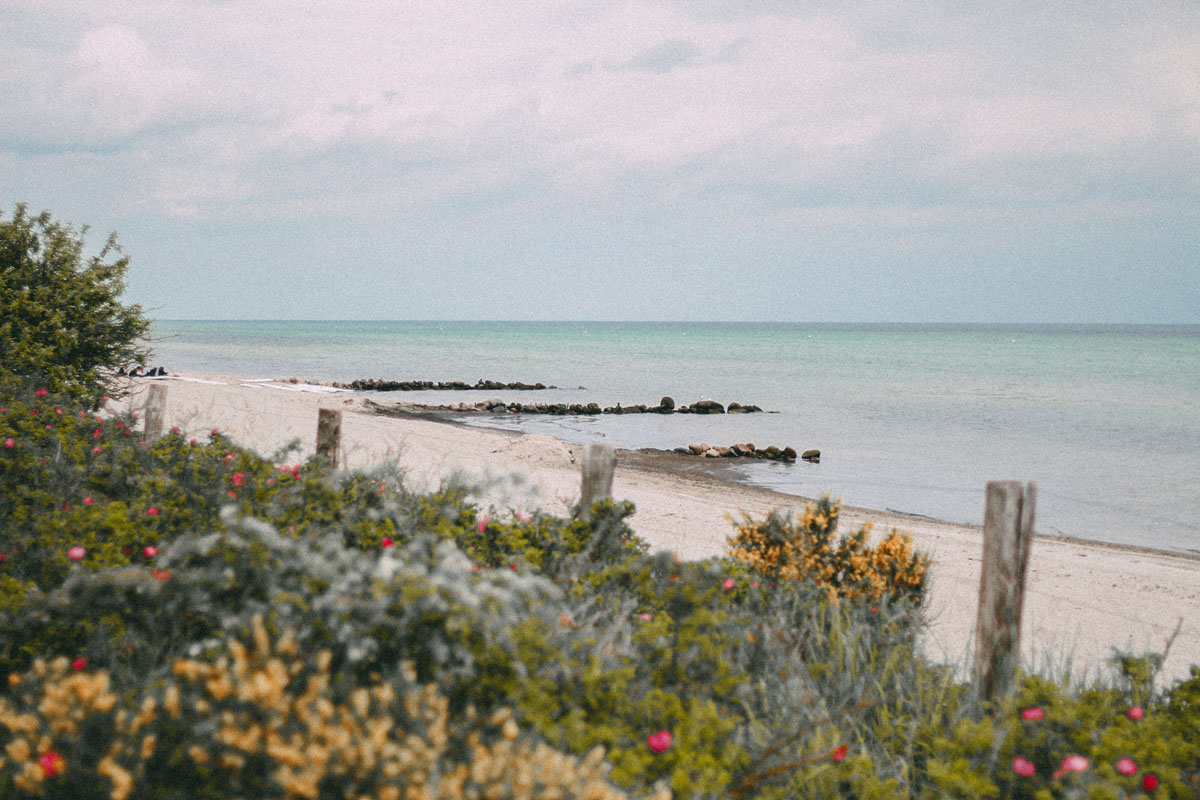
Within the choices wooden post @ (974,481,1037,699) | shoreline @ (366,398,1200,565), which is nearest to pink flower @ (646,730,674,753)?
wooden post @ (974,481,1037,699)

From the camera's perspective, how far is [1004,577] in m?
4.43

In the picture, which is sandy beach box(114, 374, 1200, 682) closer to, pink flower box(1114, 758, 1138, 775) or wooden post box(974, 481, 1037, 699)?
wooden post box(974, 481, 1037, 699)

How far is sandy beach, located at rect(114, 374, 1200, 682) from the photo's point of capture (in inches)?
263

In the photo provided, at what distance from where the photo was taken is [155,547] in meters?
4.63

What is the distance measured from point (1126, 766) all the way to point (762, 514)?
356 inches

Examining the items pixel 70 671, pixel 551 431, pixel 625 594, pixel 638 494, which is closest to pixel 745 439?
pixel 551 431

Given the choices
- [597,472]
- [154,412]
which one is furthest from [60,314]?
[597,472]

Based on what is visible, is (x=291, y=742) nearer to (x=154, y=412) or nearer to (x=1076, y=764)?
(x=1076, y=764)

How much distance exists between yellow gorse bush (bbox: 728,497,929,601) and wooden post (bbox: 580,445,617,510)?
3.56 ft

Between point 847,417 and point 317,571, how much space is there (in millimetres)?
27964

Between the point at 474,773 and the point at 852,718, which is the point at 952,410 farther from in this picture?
the point at 474,773

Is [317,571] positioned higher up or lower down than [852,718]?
higher up

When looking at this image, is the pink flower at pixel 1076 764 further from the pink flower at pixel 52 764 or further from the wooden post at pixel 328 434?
the wooden post at pixel 328 434


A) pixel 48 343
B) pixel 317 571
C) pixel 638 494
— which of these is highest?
pixel 48 343
